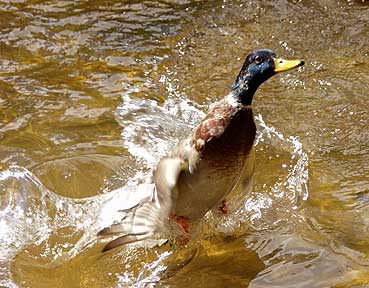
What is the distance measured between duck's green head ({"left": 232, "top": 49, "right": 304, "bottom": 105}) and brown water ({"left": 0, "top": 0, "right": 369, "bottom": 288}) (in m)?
0.66

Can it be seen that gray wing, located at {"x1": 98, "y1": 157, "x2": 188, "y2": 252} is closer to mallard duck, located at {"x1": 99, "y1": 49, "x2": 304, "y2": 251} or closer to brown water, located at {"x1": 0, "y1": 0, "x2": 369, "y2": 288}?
mallard duck, located at {"x1": 99, "y1": 49, "x2": 304, "y2": 251}

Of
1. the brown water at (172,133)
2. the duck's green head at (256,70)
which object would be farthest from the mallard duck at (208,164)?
the brown water at (172,133)

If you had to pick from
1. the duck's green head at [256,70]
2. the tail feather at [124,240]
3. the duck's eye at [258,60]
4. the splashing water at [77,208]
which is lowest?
the tail feather at [124,240]

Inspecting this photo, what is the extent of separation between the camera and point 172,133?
14.5ft

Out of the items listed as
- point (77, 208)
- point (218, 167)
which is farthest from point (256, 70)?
point (77, 208)

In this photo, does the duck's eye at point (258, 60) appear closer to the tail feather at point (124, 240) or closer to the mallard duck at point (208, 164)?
the mallard duck at point (208, 164)

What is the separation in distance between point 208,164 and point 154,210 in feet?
1.33

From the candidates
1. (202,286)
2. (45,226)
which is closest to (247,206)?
(202,286)

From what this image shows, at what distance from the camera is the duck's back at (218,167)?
3182 mm

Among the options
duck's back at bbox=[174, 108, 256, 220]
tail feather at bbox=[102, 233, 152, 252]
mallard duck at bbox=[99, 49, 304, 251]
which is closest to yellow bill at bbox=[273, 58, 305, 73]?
mallard duck at bbox=[99, 49, 304, 251]

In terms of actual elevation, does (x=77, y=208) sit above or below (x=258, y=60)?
below

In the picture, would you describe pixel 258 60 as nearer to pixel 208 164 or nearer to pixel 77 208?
pixel 208 164

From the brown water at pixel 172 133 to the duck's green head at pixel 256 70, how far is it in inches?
26.2

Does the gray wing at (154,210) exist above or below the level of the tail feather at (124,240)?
above
